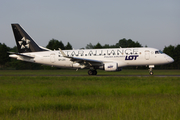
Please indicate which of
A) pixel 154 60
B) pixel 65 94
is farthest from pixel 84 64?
pixel 65 94

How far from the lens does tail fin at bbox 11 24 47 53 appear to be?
3141 cm

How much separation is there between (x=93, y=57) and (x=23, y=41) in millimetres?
10503

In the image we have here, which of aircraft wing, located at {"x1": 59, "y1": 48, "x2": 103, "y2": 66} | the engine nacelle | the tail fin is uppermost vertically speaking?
the tail fin

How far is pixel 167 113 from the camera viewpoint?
6.00 m

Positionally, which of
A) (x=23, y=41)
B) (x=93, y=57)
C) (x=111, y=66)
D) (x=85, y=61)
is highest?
(x=23, y=41)

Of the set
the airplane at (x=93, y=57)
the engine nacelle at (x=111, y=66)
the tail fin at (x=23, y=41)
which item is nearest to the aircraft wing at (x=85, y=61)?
the airplane at (x=93, y=57)

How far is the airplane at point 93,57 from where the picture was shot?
28000 mm

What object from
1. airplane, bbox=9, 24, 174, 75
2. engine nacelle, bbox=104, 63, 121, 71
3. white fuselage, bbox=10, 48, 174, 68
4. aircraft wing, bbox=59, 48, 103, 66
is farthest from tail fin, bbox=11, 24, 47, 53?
engine nacelle, bbox=104, 63, 121, 71

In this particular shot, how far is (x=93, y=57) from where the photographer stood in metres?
29.3

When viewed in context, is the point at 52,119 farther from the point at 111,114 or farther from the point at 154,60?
the point at 154,60

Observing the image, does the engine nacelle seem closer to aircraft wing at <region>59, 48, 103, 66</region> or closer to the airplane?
the airplane

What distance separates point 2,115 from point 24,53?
26.5 metres

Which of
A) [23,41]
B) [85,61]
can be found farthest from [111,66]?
[23,41]

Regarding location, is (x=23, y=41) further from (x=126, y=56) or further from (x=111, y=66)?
(x=126, y=56)
